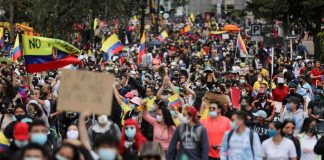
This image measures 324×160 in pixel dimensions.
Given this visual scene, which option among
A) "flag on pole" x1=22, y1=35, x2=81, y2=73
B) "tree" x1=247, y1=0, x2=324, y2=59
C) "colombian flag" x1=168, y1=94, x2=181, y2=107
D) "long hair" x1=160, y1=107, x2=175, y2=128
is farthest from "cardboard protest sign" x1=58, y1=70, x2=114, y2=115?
"tree" x1=247, y1=0, x2=324, y2=59

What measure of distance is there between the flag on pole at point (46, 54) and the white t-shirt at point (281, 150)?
6506mm

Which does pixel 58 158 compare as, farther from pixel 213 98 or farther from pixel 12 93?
pixel 12 93

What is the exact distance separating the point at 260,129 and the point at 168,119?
202 centimetres

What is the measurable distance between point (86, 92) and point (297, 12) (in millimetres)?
32884

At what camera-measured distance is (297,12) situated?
140 feet

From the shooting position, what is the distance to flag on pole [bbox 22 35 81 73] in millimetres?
17406

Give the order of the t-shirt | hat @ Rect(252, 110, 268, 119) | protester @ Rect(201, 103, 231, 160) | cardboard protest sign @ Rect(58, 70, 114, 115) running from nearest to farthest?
1. cardboard protest sign @ Rect(58, 70, 114, 115)
2. protester @ Rect(201, 103, 231, 160)
3. hat @ Rect(252, 110, 268, 119)
4. the t-shirt

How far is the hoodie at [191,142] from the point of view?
39.0 ft

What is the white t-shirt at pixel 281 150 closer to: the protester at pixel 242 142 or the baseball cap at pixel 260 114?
the protester at pixel 242 142

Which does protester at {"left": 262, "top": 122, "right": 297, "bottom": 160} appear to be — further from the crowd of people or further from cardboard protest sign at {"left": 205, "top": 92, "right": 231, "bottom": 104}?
cardboard protest sign at {"left": 205, "top": 92, "right": 231, "bottom": 104}

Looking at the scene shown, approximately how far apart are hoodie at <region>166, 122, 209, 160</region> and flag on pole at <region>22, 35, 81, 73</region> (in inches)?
228

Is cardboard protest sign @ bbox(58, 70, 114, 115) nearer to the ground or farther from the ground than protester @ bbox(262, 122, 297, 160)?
farther from the ground

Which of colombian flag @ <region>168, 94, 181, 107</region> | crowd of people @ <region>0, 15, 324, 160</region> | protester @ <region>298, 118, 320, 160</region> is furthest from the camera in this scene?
colombian flag @ <region>168, 94, 181, 107</region>

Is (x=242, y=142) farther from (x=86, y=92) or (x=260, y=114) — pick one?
(x=260, y=114)
